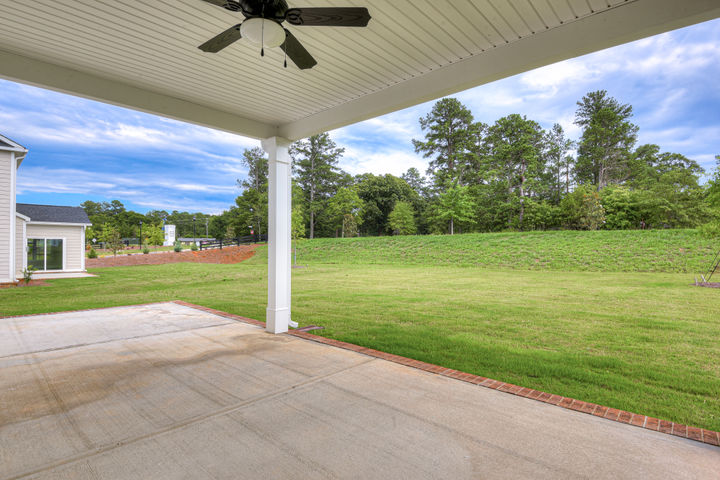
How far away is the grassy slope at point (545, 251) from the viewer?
40.1 feet

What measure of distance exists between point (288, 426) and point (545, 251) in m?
15.6

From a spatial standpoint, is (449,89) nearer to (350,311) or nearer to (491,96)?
(350,311)

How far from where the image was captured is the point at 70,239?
1414 cm

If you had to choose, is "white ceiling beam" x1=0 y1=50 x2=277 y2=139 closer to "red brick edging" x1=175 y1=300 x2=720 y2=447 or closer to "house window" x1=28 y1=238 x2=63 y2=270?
"red brick edging" x1=175 y1=300 x2=720 y2=447

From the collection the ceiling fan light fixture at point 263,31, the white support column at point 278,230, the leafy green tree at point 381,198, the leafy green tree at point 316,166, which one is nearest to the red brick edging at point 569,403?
the white support column at point 278,230

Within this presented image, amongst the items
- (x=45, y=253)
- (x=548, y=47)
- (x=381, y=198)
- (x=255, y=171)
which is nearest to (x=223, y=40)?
(x=548, y=47)

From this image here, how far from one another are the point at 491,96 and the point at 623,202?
17.9 meters

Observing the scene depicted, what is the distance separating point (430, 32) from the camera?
2.63 m

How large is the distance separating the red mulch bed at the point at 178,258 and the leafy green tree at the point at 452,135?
18.2 meters

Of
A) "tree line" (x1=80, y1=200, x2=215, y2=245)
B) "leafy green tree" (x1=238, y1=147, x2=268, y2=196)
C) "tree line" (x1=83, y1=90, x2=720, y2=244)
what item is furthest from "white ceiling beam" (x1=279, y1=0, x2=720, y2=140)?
"tree line" (x1=80, y1=200, x2=215, y2=245)

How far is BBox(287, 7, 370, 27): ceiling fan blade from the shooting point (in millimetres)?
1972

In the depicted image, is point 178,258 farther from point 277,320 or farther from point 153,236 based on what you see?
point 277,320

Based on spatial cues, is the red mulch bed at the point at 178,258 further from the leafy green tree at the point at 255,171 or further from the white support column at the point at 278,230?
the white support column at the point at 278,230

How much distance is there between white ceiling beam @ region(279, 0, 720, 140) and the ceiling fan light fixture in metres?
1.71
